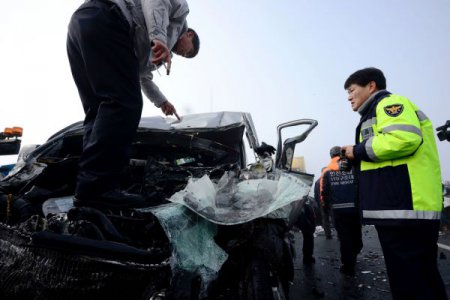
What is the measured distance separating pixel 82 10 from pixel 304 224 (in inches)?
138

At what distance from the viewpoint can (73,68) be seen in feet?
5.85

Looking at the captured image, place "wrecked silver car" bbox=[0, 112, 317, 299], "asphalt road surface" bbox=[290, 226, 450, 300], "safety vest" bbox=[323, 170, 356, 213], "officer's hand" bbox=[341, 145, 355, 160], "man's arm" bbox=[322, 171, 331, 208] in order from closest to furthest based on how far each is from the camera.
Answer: "wrecked silver car" bbox=[0, 112, 317, 299], "officer's hand" bbox=[341, 145, 355, 160], "asphalt road surface" bbox=[290, 226, 450, 300], "safety vest" bbox=[323, 170, 356, 213], "man's arm" bbox=[322, 171, 331, 208]

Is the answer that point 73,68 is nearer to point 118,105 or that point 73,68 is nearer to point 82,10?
point 82,10

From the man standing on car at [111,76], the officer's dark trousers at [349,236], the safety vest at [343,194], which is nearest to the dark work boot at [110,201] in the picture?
the man standing on car at [111,76]

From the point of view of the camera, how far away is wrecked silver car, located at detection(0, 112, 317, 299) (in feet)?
3.32

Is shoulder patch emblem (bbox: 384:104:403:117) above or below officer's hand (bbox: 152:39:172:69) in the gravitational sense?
below

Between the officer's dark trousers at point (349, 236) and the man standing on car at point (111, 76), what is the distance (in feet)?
10.9

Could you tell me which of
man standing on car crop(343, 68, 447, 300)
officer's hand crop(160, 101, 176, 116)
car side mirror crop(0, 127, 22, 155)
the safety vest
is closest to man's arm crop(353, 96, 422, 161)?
man standing on car crop(343, 68, 447, 300)

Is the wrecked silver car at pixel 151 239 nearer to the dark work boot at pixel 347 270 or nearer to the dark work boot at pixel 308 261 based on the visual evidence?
the dark work boot at pixel 347 270

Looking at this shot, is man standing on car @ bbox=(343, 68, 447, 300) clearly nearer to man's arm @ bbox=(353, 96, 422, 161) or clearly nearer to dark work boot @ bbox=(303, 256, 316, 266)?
man's arm @ bbox=(353, 96, 422, 161)

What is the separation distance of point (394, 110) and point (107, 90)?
1.86m

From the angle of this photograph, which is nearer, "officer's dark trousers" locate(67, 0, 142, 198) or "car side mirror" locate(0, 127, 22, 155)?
"officer's dark trousers" locate(67, 0, 142, 198)

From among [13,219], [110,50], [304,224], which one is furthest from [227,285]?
[304,224]

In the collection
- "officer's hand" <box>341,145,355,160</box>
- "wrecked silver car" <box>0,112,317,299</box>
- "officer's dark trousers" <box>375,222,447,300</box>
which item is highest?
"officer's hand" <box>341,145,355,160</box>
